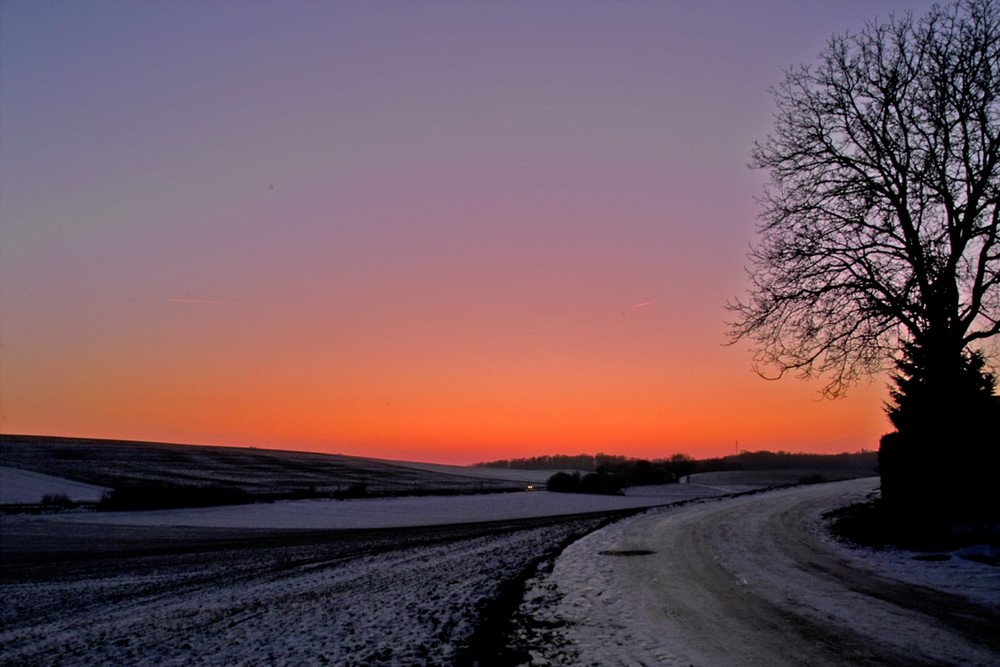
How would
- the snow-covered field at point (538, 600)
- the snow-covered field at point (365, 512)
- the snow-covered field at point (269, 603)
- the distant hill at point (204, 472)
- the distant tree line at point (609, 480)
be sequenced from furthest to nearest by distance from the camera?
the distant tree line at point (609, 480) < the distant hill at point (204, 472) < the snow-covered field at point (365, 512) < the snow-covered field at point (269, 603) < the snow-covered field at point (538, 600)

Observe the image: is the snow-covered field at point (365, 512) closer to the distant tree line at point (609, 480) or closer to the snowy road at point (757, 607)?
the distant tree line at point (609, 480)

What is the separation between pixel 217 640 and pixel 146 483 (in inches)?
2205

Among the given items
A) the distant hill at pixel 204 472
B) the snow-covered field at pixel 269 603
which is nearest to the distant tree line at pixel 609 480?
the distant hill at pixel 204 472

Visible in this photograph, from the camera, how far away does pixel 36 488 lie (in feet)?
193

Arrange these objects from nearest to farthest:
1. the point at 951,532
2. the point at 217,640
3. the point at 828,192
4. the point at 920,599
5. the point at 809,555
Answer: the point at 920,599, the point at 217,640, the point at 809,555, the point at 951,532, the point at 828,192

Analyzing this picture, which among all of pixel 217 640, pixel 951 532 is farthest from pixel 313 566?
pixel 951 532

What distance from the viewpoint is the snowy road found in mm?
8320

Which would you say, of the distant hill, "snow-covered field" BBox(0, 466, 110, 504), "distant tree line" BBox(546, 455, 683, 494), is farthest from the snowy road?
"snow-covered field" BBox(0, 466, 110, 504)

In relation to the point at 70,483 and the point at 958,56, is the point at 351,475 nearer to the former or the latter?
the point at 70,483

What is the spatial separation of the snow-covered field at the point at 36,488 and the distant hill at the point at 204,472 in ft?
4.90

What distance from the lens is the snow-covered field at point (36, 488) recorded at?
5406cm

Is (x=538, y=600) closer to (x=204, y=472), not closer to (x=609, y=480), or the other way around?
(x=609, y=480)

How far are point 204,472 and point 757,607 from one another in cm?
7430

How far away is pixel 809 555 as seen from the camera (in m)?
15.9
